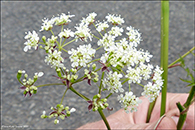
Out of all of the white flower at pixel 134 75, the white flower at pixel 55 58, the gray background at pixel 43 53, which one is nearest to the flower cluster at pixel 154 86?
the white flower at pixel 134 75

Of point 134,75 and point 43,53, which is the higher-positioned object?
point 43,53

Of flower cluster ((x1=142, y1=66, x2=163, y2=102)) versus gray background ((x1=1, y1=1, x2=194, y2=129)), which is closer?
flower cluster ((x1=142, y1=66, x2=163, y2=102))

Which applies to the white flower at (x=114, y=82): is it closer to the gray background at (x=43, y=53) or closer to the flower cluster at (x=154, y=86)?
the flower cluster at (x=154, y=86)

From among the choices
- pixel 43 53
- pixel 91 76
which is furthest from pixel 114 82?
pixel 43 53

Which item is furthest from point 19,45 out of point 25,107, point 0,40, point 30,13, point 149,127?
point 149,127

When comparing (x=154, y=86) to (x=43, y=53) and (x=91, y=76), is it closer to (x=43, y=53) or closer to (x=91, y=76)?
(x=91, y=76)

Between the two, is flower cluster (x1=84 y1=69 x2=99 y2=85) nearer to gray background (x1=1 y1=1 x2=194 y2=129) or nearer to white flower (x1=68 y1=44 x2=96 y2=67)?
white flower (x1=68 y1=44 x2=96 y2=67)

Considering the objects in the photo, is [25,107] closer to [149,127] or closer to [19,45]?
[19,45]

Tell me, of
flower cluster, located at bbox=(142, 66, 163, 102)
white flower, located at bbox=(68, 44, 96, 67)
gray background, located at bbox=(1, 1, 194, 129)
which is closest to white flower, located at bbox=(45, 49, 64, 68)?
white flower, located at bbox=(68, 44, 96, 67)
